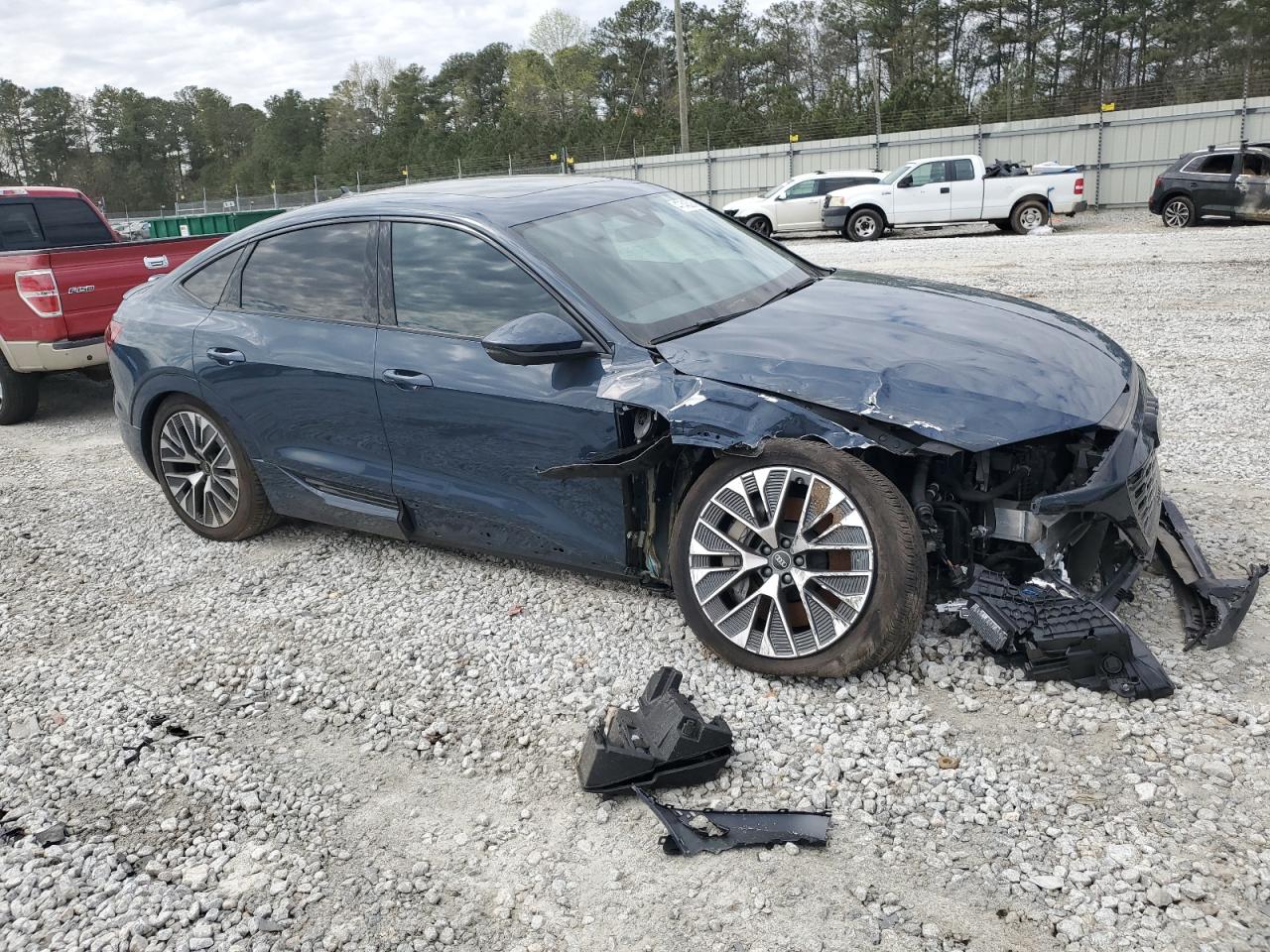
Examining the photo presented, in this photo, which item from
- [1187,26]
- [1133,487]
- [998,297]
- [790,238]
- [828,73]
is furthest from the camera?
[828,73]

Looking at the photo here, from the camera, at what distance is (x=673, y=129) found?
4534 centimetres

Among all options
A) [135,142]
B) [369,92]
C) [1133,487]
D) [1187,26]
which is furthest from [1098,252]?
[135,142]

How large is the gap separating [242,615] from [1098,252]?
14139 mm

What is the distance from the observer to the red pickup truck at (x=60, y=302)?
24.7ft

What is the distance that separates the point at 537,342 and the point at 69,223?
8.75 metres

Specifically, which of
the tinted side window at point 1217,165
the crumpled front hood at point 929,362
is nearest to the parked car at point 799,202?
the tinted side window at point 1217,165

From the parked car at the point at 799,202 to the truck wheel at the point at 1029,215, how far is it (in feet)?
10.7

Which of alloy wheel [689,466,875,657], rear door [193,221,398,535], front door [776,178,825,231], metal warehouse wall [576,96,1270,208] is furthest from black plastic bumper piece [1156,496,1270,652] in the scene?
metal warehouse wall [576,96,1270,208]

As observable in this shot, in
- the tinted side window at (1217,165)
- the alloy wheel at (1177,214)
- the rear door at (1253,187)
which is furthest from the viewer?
the alloy wheel at (1177,214)

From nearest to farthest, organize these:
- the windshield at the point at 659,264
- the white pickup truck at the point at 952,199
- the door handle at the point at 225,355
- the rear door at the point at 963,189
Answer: the windshield at the point at 659,264
the door handle at the point at 225,355
the white pickup truck at the point at 952,199
the rear door at the point at 963,189

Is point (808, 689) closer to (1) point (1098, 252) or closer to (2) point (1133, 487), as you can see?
(2) point (1133, 487)

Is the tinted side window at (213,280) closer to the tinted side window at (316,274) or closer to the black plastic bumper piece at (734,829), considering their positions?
the tinted side window at (316,274)

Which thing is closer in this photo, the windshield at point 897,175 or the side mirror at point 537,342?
the side mirror at point 537,342

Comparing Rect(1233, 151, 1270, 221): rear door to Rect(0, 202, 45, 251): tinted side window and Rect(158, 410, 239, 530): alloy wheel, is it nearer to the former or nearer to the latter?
Rect(0, 202, 45, 251): tinted side window
